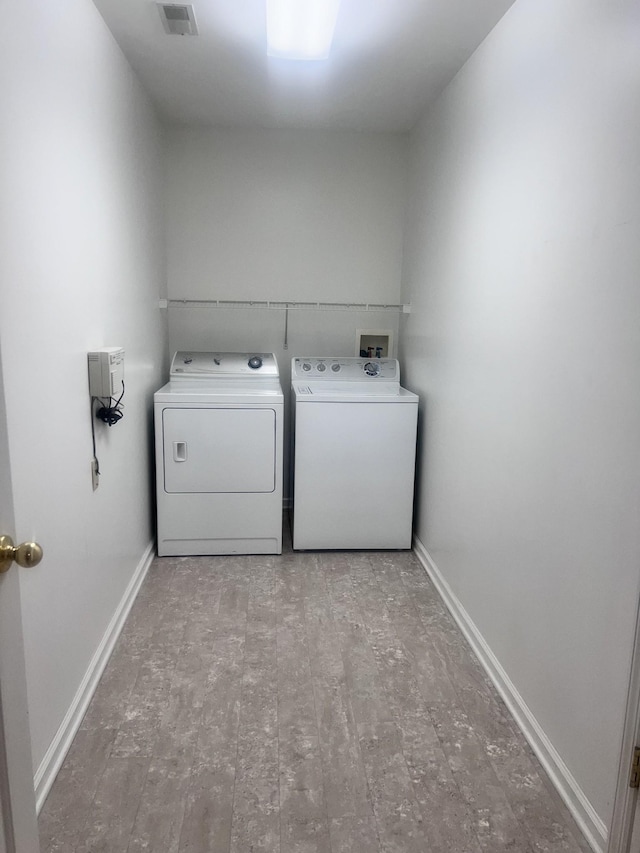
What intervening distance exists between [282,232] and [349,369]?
3.22 ft

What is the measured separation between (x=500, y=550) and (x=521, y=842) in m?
0.88

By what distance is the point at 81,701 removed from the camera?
1893 mm

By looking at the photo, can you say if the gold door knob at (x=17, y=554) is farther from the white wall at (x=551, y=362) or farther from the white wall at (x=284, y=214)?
the white wall at (x=284, y=214)

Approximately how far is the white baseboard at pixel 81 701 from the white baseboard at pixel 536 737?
1.40 meters

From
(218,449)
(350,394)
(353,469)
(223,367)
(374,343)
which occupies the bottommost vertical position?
(353,469)

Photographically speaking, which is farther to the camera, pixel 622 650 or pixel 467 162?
pixel 467 162

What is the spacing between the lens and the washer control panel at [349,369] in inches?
139

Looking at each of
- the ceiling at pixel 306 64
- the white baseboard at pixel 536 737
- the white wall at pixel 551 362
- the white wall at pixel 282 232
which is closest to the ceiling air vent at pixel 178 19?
the ceiling at pixel 306 64

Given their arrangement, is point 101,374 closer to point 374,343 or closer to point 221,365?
point 221,365

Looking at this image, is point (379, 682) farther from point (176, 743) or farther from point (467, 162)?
point (467, 162)

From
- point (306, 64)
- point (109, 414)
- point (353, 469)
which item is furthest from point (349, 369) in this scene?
point (109, 414)

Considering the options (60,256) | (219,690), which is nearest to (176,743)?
(219,690)

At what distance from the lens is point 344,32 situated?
2295mm

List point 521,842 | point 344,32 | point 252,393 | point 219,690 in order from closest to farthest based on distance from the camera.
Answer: point 521,842 < point 219,690 < point 344,32 < point 252,393
